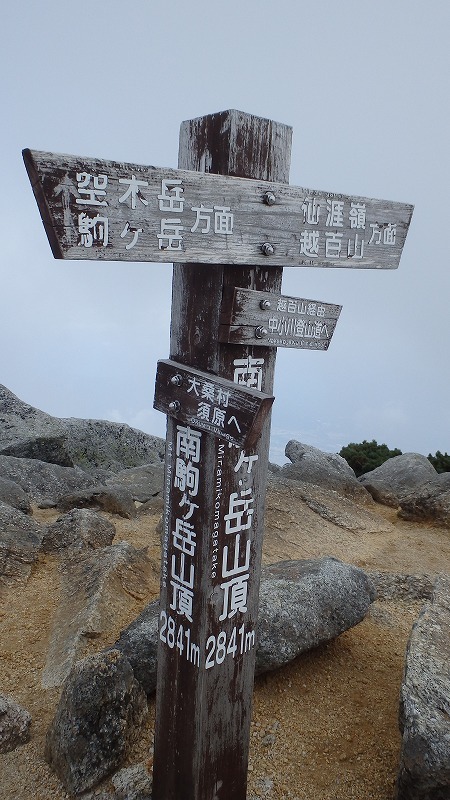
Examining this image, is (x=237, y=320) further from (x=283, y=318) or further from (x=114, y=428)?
(x=114, y=428)

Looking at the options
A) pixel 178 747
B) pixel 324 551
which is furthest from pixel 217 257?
pixel 324 551

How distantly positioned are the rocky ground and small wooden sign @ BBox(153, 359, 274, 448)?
3.05m

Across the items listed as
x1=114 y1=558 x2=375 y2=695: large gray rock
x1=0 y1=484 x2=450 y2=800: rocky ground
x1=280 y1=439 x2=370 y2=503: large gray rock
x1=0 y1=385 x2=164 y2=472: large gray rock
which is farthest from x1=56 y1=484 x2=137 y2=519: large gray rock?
x1=114 y1=558 x2=375 y2=695: large gray rock

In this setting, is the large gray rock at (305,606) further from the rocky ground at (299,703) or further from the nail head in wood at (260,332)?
the nail head in wood at (260,332)

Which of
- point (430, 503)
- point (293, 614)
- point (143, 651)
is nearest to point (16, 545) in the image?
point (143, 651)

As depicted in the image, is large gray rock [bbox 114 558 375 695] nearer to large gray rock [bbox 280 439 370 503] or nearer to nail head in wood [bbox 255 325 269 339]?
nail head in wood [bbox 255 325 269 339]

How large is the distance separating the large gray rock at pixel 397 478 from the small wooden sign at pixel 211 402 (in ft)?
35.3

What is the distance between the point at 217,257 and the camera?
12.9 ft

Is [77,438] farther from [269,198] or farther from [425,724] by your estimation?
[269,198]

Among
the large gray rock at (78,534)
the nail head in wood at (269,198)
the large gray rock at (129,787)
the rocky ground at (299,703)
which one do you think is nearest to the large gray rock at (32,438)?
the rocky ground at (299,703)

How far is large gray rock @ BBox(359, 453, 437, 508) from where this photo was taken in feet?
47.8

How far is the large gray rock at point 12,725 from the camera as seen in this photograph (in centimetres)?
567

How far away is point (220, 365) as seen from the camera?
4.27m

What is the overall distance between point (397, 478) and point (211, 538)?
39.9 feet
